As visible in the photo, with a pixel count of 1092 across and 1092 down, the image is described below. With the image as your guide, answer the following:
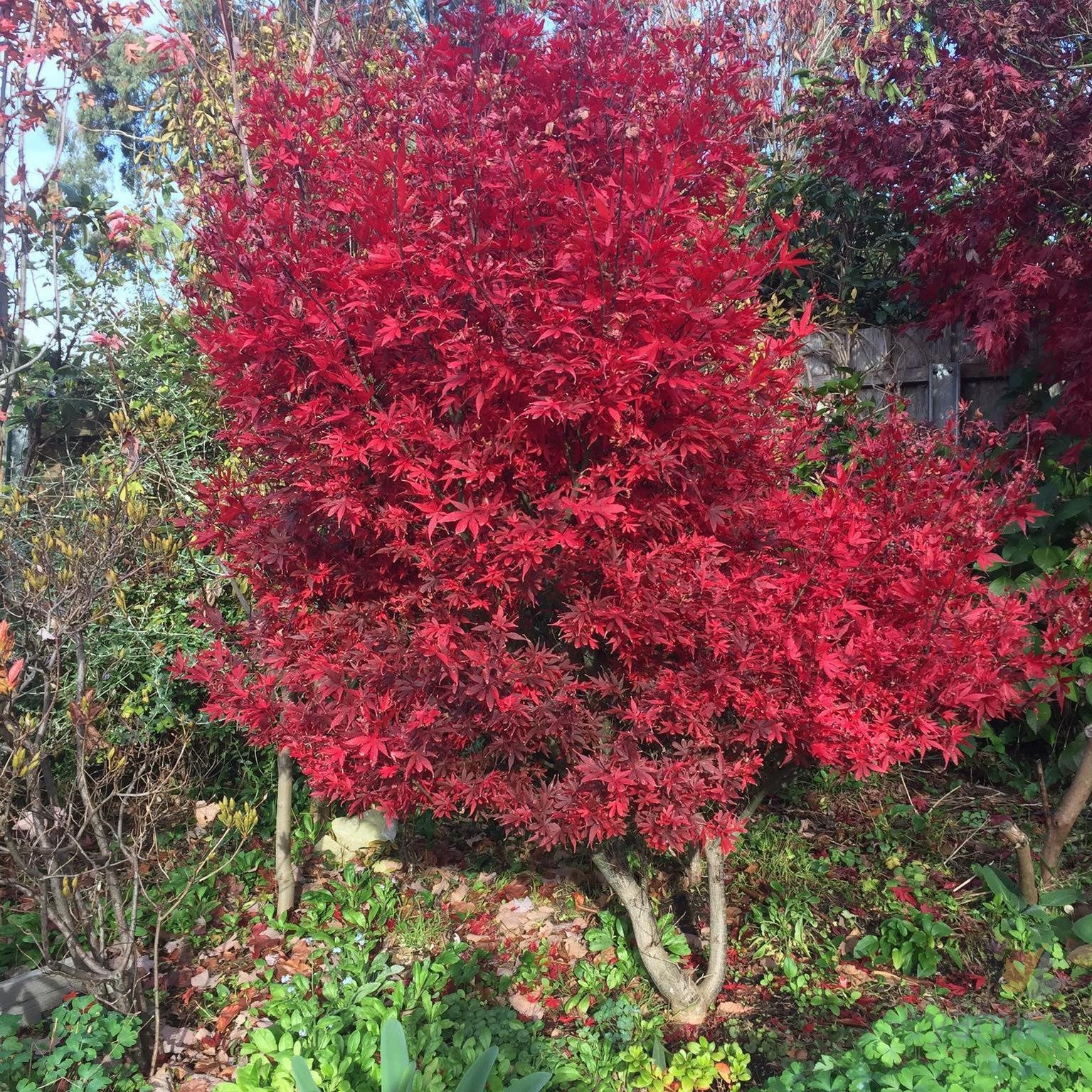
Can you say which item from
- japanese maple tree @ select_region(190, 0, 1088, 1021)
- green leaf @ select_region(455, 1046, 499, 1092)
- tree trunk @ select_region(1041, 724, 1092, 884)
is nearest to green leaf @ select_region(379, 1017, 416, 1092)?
green leaf @ select_region(455, 1046, 499, 1092)

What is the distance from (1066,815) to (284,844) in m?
3.04

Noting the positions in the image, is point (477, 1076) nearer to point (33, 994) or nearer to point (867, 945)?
point (867, 945)

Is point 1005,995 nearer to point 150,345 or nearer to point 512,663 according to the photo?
point 512,663

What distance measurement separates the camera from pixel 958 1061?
1950mm

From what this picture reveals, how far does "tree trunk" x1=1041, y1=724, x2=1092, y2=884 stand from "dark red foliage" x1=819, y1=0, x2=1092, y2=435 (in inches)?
68.4

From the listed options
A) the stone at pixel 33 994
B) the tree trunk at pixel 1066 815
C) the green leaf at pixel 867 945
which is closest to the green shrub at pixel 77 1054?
the stone at pixel 33 994

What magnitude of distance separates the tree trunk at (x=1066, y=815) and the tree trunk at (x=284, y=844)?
295cm

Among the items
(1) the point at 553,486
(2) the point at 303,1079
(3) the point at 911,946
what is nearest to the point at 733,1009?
(3) the point at 911,946

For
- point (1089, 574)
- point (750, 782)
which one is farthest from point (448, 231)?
point (1089, 574)

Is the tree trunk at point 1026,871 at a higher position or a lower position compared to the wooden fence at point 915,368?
lower

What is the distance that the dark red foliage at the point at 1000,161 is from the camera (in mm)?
3938

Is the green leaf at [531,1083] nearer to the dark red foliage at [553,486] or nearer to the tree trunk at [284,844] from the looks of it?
the dark red foliage at [553,486]

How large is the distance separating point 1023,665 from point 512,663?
69.9 inches

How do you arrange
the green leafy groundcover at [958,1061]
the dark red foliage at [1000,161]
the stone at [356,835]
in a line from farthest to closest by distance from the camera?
the stone at [356,835] → the dark red foliage at [1000,161] → the green leafy groundcover at [958,1061]
